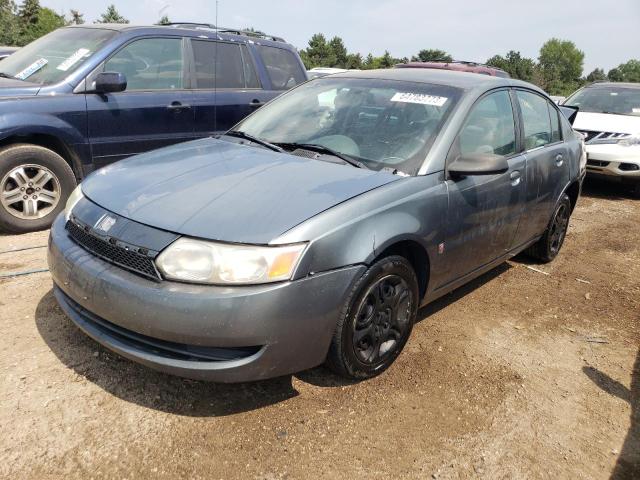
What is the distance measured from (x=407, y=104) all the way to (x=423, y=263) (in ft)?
3.35

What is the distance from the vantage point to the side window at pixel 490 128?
3.31 metres

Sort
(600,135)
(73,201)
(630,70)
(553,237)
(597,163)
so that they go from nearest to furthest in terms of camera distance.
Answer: (73,201) < (553,237) < (597,163) < (600,135) < (630,70)

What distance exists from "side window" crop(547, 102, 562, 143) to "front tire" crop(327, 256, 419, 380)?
2.33 m

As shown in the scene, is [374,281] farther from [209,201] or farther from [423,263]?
[209,201]

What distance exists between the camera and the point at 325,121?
3459mm

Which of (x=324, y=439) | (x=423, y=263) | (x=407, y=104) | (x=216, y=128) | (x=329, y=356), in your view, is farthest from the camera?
(x=216, y=128)

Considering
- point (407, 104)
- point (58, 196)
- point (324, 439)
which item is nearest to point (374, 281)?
point (324, 439)

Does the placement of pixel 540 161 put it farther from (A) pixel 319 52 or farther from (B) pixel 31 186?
(A) pixel 319 52

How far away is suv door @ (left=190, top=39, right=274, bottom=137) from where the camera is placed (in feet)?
18.0

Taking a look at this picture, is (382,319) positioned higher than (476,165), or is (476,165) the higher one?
(476,165)

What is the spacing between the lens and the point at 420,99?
3.35 m

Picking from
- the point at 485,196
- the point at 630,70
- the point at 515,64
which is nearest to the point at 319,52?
the point at 515,64

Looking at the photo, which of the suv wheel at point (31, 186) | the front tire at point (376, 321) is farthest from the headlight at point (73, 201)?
the suv wheel at point (31, 186)

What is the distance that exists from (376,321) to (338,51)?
77.5 m
